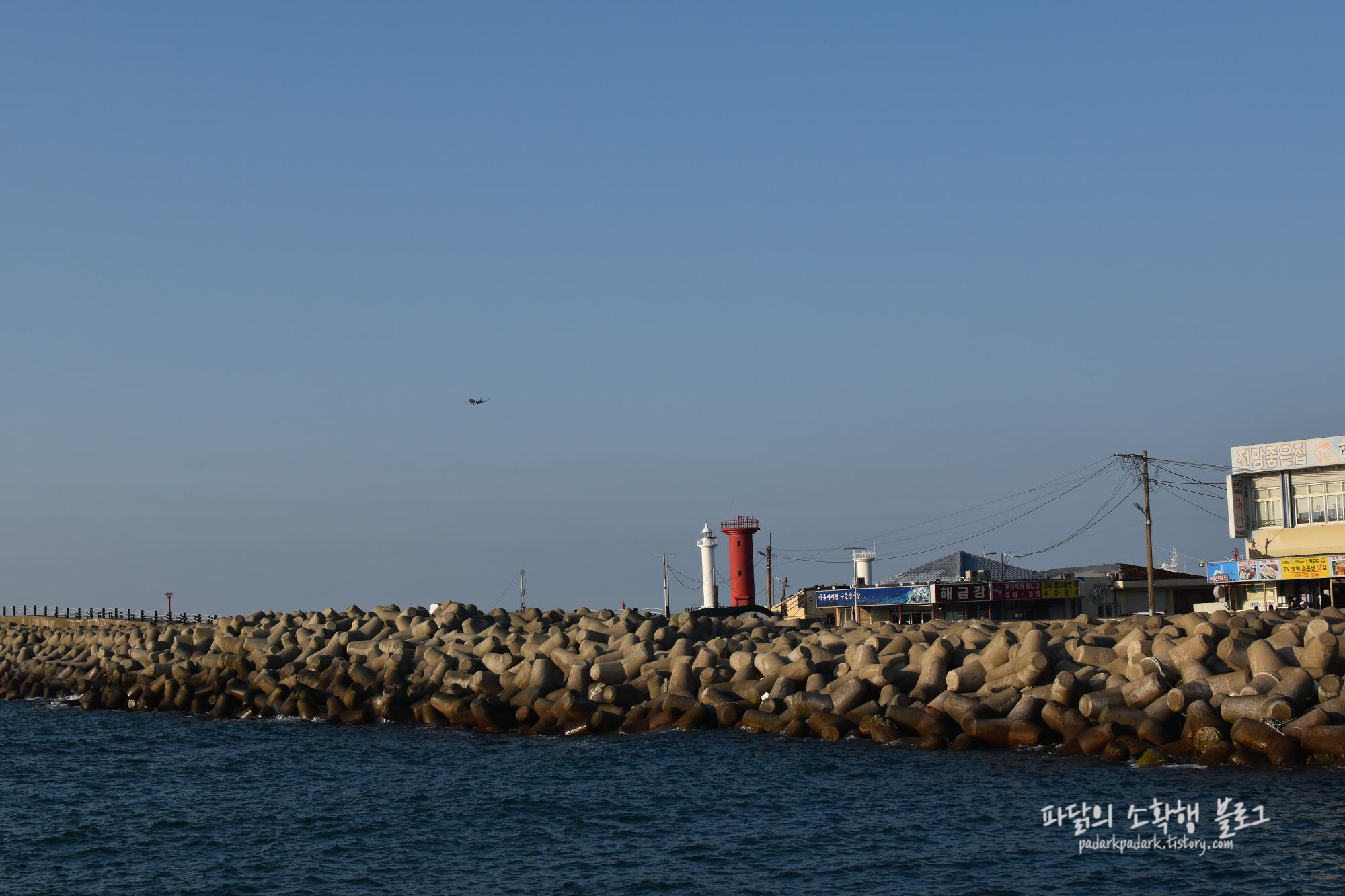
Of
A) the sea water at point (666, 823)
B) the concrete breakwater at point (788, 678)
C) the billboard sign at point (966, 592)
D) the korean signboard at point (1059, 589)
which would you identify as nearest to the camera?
the sea water at point (666, 823)

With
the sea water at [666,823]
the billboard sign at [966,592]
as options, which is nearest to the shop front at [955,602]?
the billboard sign at [966,592]

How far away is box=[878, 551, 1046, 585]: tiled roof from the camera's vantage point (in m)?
59.8

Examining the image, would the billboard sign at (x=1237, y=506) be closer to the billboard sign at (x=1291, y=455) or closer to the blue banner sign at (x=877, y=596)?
the billboard sign at (x=1291, y=455)

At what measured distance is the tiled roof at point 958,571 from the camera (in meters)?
59.8

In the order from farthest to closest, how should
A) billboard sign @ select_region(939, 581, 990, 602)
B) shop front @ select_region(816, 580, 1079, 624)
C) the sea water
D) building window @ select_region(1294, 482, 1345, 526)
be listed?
shop front @ select_region(816, 580, 1079, 624) < billboard sign @ select_region(939, 581, 990, 602) < building window @ select_region(1294, 482, 1345, 526) < the sea water

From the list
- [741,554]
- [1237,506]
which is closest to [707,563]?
[741,554]

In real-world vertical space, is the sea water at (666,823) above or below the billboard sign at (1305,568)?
below

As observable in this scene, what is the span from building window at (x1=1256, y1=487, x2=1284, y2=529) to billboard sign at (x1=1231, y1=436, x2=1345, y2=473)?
115cm

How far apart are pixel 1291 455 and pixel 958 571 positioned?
15763mm

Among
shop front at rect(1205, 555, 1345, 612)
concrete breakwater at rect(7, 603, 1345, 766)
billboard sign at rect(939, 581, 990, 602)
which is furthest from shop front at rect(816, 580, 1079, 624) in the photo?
concrete breakwater at rect(7, 603, 1345, 766)

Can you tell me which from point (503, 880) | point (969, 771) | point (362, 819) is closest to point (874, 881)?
point (503, 880)

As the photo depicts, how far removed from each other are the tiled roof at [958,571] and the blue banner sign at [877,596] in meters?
4.09

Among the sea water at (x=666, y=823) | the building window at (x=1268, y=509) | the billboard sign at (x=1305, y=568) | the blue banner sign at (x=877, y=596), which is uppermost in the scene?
the building window at (x=1268, y=509)

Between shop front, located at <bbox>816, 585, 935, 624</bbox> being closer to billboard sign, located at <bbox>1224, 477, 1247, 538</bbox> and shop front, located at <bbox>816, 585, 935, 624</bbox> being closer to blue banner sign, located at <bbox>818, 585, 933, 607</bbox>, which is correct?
blue banner sign, located at <bbox>818, 585, 933, 607</bbox>
